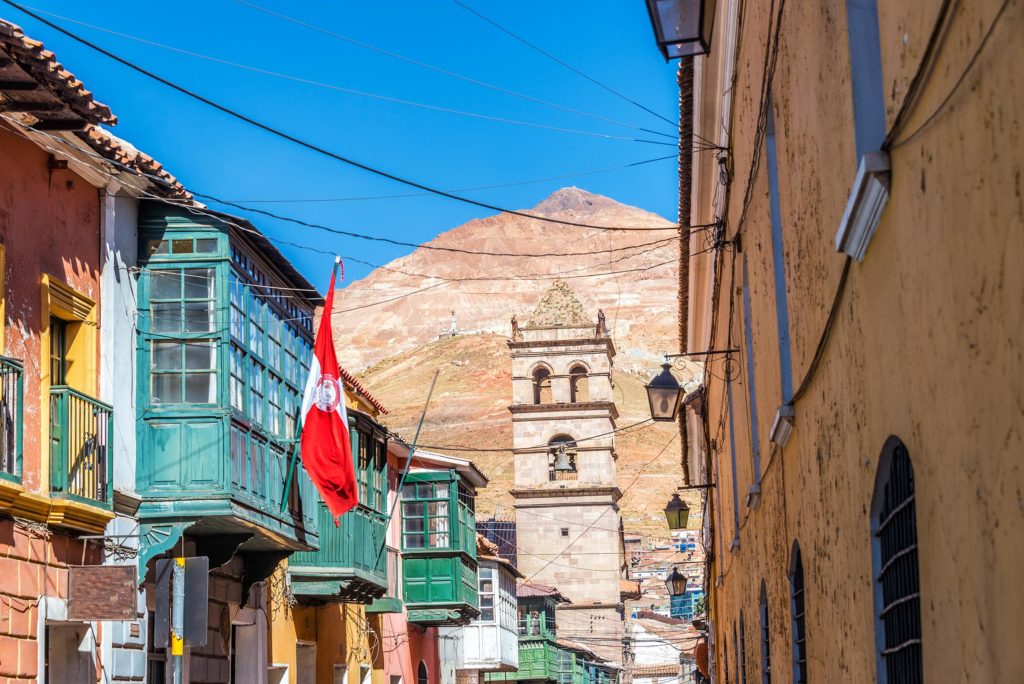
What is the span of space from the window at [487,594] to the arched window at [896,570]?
34581mm

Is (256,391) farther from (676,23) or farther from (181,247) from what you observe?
(676,23)

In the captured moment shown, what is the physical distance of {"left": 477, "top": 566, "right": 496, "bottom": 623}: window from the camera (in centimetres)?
3931

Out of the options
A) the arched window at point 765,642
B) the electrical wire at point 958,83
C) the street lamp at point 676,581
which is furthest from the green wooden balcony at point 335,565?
the electrical wire at point 958,83

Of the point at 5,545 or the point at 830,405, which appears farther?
the point at 5,545

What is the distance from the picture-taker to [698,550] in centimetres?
12669

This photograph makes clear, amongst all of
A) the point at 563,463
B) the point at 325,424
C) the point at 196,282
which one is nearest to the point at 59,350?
the point at 196,282

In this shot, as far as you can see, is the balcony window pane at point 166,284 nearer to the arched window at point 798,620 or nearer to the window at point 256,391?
the window at point 256,391

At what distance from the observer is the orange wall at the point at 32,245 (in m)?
11.9

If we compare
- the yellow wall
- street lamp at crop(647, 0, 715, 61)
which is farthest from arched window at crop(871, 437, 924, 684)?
street lamp at crop(647, 0, 715, 61)

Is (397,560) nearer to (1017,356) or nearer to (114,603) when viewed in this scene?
(114,603)

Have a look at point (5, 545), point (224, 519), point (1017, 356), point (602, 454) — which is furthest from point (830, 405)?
point (602, 454)

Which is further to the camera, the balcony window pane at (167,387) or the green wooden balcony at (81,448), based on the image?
the balcony window pane at (167,387)

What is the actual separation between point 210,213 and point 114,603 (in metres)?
4.29

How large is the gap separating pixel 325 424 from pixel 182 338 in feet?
7.78
